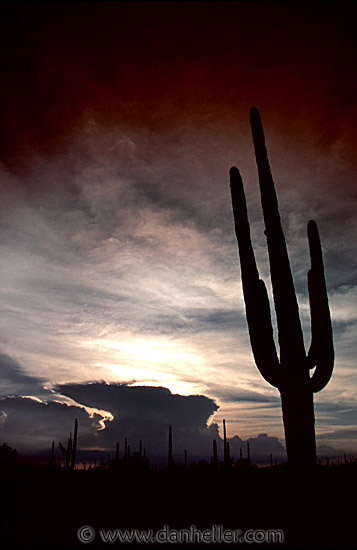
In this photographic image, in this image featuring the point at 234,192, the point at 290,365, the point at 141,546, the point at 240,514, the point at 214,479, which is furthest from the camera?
the point at 234,192

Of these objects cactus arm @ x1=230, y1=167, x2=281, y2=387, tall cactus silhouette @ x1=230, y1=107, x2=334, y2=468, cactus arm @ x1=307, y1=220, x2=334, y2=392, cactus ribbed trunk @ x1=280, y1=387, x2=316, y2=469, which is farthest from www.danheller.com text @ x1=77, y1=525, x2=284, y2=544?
cactus arm @ x1=307, y1=220, x2=334, y2=392

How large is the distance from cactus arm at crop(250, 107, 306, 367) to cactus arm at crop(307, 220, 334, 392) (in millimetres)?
469

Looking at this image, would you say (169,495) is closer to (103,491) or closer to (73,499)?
(103,491)

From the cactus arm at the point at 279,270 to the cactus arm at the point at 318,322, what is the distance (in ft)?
1.54

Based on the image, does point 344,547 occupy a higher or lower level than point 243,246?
lower

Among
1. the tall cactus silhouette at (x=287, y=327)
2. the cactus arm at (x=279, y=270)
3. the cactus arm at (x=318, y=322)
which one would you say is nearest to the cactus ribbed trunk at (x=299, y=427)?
the tall cactus silhouette at (x=287, y=327)

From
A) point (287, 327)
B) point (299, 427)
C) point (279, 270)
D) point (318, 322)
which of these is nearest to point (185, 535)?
point (299, 427)

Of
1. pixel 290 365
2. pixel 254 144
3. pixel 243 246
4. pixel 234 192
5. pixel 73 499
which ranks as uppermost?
pixel 254 144

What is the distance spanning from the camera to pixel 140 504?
612 cm

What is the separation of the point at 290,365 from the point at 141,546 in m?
5.61

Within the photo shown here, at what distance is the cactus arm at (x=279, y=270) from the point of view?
31.2 feet

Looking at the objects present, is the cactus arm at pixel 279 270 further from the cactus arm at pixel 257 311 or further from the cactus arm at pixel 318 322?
the cactus arm at pixel 318 322

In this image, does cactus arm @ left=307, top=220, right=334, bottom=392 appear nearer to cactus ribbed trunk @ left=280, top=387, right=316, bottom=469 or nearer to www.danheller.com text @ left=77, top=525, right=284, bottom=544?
cactus ribbed trunk @ left=280, top=387, right=316, bottom=469

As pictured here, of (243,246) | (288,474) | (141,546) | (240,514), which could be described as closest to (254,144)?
(243,246)
